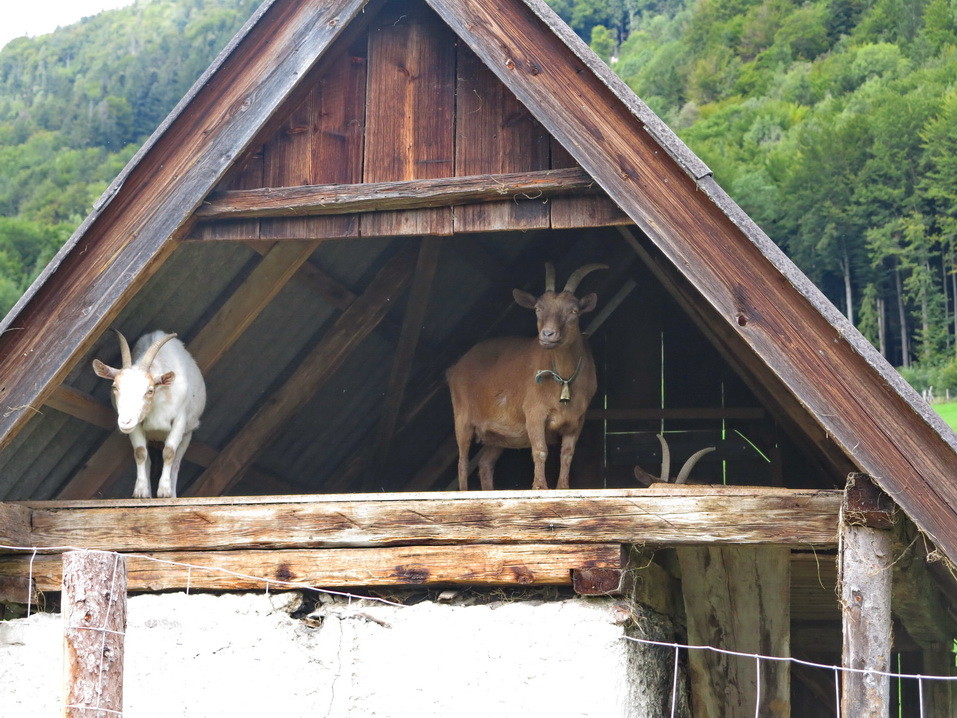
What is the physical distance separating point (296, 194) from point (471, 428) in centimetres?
245

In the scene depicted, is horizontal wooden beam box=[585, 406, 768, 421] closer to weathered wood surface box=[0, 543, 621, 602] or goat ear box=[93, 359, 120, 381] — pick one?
weathered wood surface box=[0, 543, 621, 602]

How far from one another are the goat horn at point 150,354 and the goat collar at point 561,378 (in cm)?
208

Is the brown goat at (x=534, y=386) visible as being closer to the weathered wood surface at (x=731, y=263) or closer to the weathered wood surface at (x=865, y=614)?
the weathered wood surface at (x=731, y=263)

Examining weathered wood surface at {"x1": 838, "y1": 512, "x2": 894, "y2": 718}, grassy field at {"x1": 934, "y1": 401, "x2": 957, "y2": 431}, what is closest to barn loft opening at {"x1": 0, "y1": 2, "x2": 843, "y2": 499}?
weathered wood surface at {"x1": 838, "y1": 512, "x2": 894, "y2": 718}

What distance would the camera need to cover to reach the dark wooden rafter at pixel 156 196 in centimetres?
580

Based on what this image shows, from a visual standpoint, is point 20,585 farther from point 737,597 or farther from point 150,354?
point 737,597

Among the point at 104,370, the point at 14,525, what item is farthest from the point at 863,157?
the point at 14,525

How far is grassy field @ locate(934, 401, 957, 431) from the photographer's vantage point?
104 ft

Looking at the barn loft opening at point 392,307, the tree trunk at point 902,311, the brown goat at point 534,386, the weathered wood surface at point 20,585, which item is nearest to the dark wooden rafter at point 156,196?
the barn loft opening at point 392,307

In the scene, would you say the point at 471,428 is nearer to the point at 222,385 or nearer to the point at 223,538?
the point at 222,385

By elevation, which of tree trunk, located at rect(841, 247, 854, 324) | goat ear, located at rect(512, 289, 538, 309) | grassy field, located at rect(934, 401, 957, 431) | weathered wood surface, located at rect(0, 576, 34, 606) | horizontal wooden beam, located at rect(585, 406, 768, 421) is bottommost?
weathered wood surface, located at rect(0, 576, 34, 606)

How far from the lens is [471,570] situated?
6.05 meters

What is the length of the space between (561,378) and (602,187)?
6.11 ft

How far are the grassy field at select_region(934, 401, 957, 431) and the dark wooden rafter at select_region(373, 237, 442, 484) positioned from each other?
2509 centimetres
